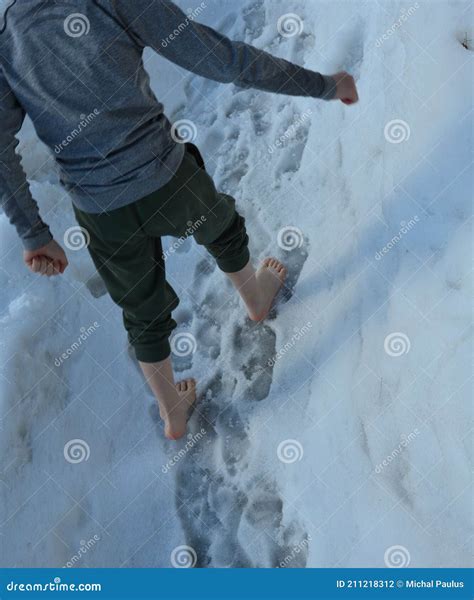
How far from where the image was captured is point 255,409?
1407 millimetres

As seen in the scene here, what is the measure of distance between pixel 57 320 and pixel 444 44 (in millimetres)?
937

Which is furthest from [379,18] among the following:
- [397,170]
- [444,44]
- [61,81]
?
[61,81]

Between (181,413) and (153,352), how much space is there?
0.73ft

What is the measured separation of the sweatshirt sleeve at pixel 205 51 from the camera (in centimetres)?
94

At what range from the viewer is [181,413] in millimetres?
1412

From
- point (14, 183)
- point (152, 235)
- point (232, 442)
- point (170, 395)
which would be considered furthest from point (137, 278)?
point (232, 442)

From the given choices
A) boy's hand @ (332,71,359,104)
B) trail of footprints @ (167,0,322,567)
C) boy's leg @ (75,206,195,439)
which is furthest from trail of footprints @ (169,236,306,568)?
boy's hand @ (332,71,359,104)

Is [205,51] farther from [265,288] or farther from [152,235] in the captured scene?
[265,288]

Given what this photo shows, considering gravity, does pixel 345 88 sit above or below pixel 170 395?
above

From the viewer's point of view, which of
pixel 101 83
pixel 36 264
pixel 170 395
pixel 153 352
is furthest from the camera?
pixel 170 395

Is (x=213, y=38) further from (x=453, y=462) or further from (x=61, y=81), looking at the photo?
(x=453, y=462)

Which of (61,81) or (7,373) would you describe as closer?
(61,81)
